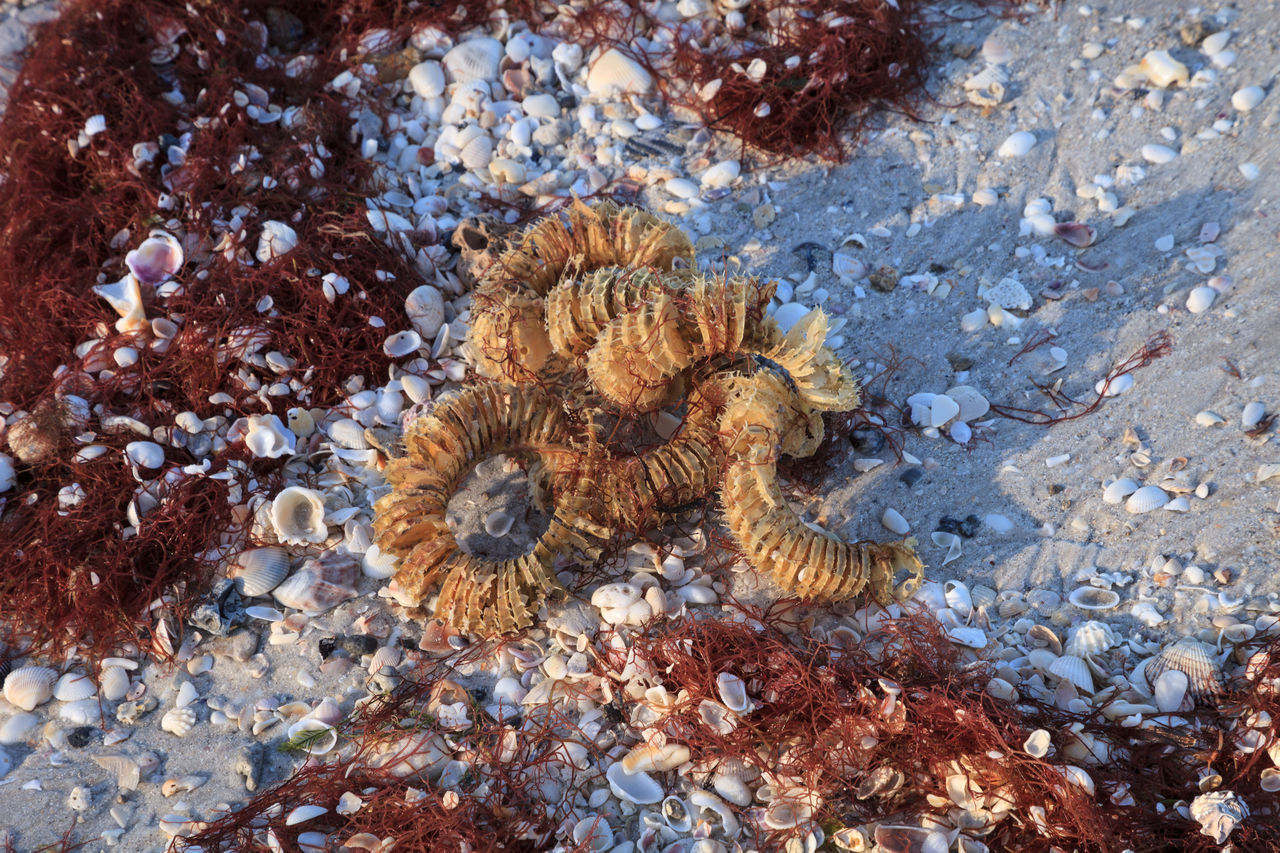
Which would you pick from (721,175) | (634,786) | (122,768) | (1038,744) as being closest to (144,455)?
(122,768)

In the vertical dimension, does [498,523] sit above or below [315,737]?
above

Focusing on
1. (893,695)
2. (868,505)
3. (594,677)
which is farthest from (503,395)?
(893,695)

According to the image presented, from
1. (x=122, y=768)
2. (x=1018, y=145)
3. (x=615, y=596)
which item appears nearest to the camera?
(x=122, y=768)

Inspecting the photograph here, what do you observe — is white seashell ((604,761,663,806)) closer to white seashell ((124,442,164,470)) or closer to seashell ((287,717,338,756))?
seashell ((287,717,338,756))

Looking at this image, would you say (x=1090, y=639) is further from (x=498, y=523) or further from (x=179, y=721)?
(x=179, y=721)

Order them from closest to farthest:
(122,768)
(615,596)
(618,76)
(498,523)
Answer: (122,768) → (615,596) → (498,523) → (618,76)

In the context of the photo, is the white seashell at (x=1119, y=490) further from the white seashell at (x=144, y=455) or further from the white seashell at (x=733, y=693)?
the white seashell at (x=144, y=455)

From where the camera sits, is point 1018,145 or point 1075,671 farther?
point 1018,145
